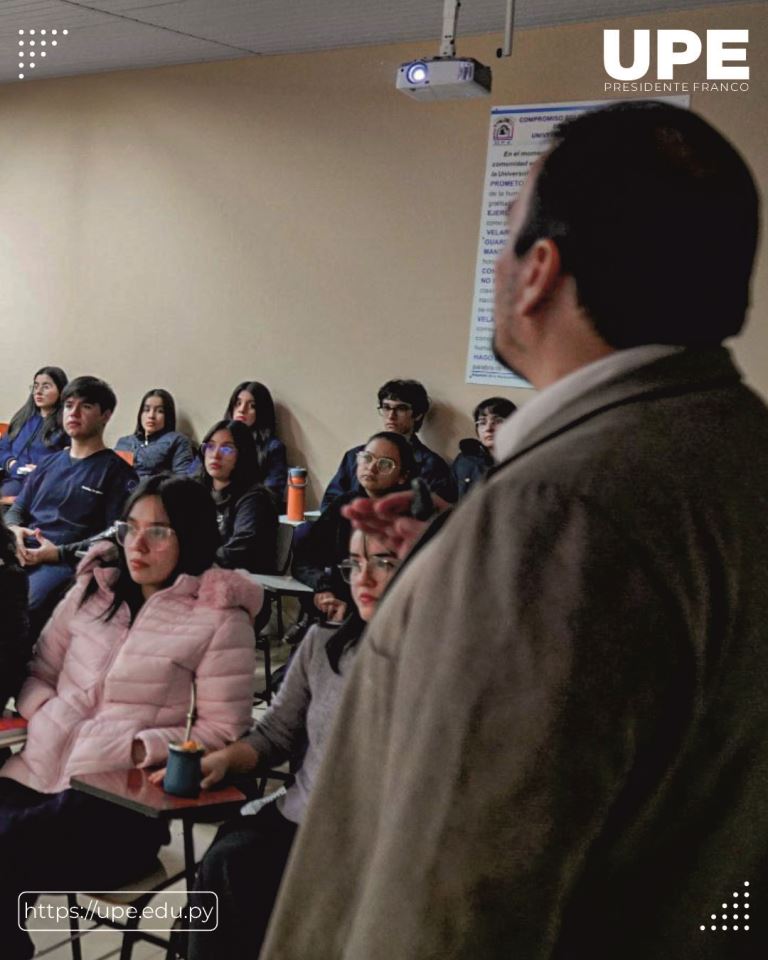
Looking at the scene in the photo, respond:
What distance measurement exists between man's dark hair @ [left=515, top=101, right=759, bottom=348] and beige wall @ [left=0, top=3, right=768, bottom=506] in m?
4.32

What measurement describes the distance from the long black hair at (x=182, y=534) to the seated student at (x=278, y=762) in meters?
0.39

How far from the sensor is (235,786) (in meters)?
2.18

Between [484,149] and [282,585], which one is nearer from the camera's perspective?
[282,585]

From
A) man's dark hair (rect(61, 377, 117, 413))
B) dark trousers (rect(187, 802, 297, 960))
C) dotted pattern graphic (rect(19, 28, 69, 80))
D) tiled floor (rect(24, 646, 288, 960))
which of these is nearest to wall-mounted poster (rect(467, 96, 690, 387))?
man's dark hair (rect(61, 377, 117, 413))

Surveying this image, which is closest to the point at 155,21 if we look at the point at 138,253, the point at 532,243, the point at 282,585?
the point at 138,253

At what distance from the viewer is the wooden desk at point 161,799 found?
1971 mm

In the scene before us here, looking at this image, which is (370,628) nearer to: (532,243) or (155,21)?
(532,243)

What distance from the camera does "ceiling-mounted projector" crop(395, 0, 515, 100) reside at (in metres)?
4.24

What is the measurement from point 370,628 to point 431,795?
0.45ft

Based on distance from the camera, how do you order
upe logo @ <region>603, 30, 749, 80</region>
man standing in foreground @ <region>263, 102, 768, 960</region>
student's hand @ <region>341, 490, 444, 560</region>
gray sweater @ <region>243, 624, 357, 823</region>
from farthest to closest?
upe logo @ <region>603, 30, 749, 80</region> < gray sweater @ <region>243, 624, 357, 823</region> < student's hand @ <region>341, 490, 444, 560</region> < man standing in foreground @ <region>263, 102, 768, 960</region>

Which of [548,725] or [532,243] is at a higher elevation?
[532,243]

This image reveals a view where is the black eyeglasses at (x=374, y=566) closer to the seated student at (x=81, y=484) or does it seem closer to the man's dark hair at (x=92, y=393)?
the seated student at (x=81, y=484)

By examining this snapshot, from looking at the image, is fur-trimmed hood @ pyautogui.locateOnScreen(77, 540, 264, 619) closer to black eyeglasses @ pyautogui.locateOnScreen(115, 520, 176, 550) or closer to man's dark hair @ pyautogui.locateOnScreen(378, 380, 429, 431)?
black eyeglasses @ pyautogui.locateOnScreen(115, 520, 176, 550)

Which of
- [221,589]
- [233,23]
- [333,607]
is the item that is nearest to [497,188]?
[233,23]
